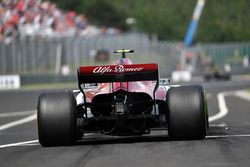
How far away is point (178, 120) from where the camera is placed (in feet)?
43.3

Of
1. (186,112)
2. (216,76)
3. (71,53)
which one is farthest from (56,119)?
(71,53)

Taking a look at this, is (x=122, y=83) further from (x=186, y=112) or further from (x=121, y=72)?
(x=186, y=112)

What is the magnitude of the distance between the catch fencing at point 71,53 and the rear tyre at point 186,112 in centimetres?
4645

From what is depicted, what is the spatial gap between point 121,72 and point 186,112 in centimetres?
114

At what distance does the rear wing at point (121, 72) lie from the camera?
44.5ft

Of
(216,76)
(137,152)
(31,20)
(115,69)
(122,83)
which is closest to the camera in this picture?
(137,152)

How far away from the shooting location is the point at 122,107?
1358cm

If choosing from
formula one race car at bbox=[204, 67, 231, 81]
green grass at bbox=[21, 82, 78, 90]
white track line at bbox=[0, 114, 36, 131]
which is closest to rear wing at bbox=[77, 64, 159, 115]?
white track line at bbox=[0, 114, 36, 131]

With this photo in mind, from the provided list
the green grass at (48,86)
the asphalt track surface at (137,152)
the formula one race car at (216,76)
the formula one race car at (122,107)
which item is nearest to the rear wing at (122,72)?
the formula one race car at (122,107)

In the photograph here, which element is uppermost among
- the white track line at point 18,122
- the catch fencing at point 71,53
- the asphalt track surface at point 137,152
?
the catch fencing at point 71,53

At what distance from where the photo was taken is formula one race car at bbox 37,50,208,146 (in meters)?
13.2

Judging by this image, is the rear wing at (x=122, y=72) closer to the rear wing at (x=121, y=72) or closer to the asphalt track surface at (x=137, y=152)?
the rear wing at (x=121, y=72)

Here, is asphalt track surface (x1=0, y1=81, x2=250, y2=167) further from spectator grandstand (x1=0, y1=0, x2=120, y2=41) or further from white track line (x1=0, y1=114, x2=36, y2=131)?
spectator grandstand (x1=0, y1=0, x2=120, y2=41)

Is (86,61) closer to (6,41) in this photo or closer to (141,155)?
(6,41)
